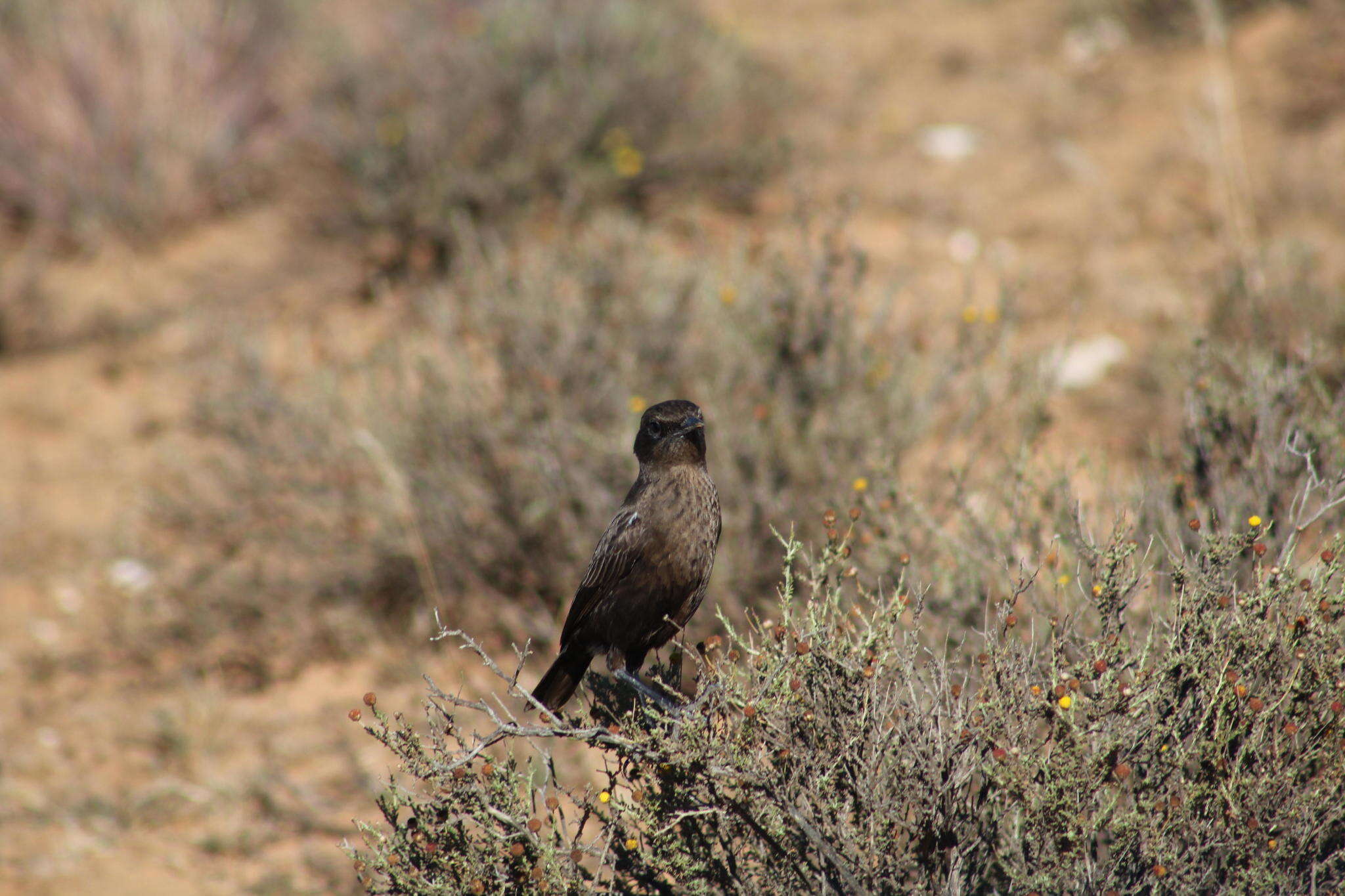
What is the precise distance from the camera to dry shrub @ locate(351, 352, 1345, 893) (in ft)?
7.69

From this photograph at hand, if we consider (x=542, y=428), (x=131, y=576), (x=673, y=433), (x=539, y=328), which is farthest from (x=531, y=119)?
(x=673, y=433)

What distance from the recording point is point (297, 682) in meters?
5.29

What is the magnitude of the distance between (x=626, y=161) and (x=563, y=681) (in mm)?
4423

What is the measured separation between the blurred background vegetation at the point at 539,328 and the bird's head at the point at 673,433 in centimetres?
60

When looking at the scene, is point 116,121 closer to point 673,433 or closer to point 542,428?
point 542,428

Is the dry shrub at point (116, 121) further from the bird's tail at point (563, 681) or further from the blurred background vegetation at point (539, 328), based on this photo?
the bird's tail at point (563, 681)

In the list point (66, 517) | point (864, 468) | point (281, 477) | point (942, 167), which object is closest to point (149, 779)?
point (281, 477)

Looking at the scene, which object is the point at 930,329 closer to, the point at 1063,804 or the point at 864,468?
the point at 864,468

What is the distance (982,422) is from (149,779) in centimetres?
378

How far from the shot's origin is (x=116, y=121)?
26.7ft

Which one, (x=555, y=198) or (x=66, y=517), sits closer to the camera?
(x=66, y=517)

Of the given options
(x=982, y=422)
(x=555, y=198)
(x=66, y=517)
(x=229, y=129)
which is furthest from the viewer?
(x=229, y=129)

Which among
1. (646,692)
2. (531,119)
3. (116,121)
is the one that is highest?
(116,121)

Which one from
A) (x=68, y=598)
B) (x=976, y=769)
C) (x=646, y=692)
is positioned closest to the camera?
(x=976, y=769)
